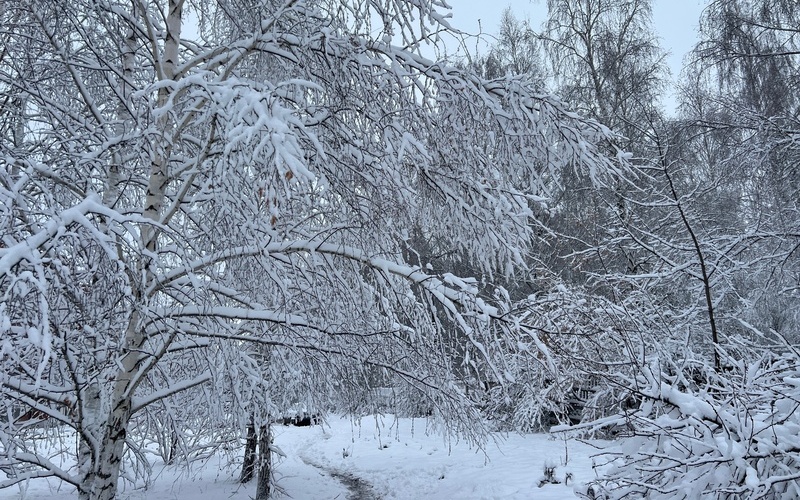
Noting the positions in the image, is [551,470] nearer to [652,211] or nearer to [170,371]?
[170,371]

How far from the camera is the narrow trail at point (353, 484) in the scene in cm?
956

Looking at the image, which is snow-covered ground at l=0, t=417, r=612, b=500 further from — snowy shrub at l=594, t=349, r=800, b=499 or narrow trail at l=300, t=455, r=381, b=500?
snowy shrub at l=594, t=349, r=800, b=499

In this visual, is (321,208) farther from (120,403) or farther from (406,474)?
(406,474)


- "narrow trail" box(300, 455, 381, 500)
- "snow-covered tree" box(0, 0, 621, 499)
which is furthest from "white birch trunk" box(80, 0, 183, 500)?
"narrow trail" box(300, 455, 381, 500)

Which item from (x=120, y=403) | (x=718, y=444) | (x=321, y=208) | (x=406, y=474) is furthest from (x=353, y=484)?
(x=718, y=444)

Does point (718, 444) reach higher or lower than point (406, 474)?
higher

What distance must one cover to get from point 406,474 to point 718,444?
8.78 meters

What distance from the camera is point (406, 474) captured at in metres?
10.4

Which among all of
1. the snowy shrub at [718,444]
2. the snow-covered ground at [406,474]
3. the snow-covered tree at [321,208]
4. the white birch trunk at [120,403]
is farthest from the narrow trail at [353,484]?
the snowy shrub at [718,444]

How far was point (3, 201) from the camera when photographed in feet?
6.74

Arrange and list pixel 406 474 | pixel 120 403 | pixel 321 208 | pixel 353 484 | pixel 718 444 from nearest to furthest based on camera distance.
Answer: pixel 718 444, pixel 120 403, pixel 321 208, pixel 406 474, pixel 353 484

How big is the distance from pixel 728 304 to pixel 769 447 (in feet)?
24.9

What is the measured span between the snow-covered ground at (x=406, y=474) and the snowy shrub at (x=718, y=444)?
293 cm

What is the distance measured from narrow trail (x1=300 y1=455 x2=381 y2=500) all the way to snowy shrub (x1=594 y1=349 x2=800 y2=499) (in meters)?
7.52
